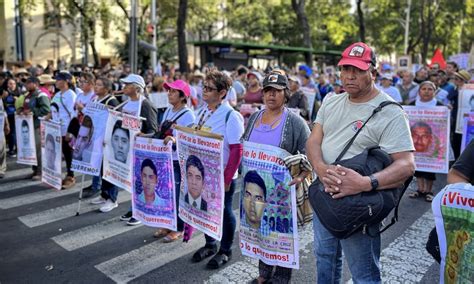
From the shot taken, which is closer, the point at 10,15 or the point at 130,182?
the point at 130,182

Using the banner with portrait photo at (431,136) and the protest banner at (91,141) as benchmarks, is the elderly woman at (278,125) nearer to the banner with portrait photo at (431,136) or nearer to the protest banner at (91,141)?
the protest banner at (91,141)

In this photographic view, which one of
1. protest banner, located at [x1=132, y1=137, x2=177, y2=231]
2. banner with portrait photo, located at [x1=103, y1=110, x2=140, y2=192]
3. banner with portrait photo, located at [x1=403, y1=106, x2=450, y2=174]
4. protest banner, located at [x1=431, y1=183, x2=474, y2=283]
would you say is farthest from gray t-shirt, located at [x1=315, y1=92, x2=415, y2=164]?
banner with portrait photo, located at [x1=403, y1=106, x2=450, y2=174]

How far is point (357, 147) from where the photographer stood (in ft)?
8.84

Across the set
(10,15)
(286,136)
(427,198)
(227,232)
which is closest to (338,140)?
(286,136)

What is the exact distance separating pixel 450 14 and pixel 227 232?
1717 inches

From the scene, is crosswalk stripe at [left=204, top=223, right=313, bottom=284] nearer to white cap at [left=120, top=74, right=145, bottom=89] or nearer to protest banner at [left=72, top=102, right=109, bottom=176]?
protest banner at [left=72, top=102, right=109, bottom=176]

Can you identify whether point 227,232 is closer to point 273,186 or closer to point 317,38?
point 273,186

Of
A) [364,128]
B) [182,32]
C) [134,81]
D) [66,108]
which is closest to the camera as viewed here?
[364,128]

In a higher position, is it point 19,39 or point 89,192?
point 19,39

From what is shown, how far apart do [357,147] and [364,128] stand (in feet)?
0.42

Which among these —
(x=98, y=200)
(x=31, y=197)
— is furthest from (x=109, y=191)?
(x=31, y=197)

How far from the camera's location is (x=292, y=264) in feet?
11.4

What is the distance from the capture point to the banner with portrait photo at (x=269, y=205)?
341cm

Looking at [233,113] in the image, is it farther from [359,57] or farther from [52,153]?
[52,153]
